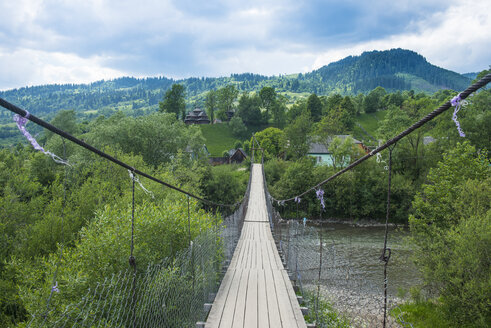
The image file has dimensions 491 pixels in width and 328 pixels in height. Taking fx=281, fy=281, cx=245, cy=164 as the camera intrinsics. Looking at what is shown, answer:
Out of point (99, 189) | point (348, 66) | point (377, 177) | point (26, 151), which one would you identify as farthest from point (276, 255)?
Result: point (348, 66)

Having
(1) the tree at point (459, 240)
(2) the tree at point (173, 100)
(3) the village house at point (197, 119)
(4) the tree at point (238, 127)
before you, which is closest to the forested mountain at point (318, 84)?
(3) the village house at point (197, 119)

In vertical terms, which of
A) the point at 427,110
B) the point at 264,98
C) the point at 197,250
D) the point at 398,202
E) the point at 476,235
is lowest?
the point at 398,202

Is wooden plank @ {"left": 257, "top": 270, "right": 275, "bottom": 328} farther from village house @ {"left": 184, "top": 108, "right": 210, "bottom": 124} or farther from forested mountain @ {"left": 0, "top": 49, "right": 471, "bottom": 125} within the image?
forested mountain @ {"left": 0, "top": 49, "right": 471, "bottom": 125}

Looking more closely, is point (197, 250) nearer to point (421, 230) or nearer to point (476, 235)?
point (476, 235)

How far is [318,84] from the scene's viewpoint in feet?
448

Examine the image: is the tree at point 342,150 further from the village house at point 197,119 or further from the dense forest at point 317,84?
the dense forest at point 317,84

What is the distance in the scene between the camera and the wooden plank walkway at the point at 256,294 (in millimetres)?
3373

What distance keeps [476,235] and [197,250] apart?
7723 millimetres

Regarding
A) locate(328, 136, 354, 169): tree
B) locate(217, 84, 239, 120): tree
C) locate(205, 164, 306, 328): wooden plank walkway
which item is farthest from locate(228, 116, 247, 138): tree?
locate(205, 164, 306, 328): wooden plank walkway

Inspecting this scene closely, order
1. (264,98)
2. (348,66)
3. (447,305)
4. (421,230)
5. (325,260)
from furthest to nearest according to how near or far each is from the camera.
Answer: (348,66) → (264,98) → (325,260) → (421,230) → (447,305)

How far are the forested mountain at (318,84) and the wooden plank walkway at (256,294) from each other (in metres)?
103

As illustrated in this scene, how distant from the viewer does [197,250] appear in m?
3.85

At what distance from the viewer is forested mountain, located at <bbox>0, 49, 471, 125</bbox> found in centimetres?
11612

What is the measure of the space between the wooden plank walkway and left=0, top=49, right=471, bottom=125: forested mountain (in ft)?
339
